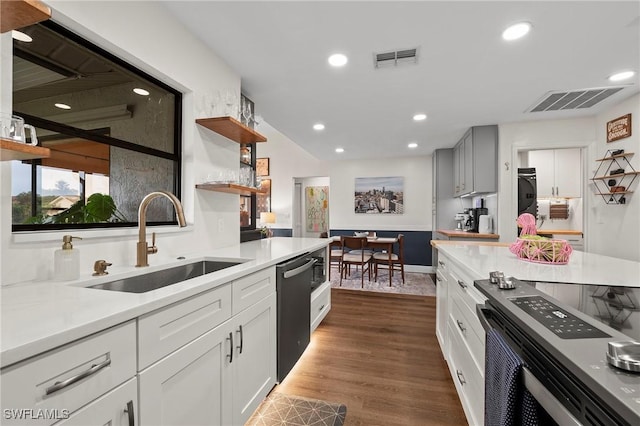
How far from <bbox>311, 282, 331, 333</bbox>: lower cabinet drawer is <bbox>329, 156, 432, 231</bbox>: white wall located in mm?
3415

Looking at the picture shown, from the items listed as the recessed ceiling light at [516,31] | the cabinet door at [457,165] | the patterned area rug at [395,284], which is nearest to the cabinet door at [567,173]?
the cabinet door at [457,165]

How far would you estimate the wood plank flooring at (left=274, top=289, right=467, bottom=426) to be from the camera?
5.56 feet

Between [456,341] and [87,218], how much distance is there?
2198mm

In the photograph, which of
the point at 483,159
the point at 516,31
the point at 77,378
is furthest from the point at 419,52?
the point at 77,378

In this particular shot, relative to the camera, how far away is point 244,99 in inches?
113

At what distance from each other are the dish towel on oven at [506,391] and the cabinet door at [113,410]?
98 centimetres

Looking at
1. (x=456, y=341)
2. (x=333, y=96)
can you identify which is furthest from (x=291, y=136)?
(x=456, y=341)

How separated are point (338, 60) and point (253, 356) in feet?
7.44

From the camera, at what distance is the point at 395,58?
2316 millimetres

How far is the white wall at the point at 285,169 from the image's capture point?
6.55 metres

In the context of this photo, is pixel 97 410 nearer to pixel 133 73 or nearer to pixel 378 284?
pixel 133 73

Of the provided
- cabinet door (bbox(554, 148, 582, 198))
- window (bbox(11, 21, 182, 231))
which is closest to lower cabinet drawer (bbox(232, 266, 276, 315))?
window (bbox(11, 21, 182, 231))

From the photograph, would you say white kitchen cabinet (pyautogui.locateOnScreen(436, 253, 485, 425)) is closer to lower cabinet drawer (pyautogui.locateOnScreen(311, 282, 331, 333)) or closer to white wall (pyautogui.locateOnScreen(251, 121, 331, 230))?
lower cabinet drawer (pyautogui.locateOnScreen(311, 282, 331, 333))

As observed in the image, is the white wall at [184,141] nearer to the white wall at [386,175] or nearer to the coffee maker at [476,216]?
the coffee maker at [476,216]
